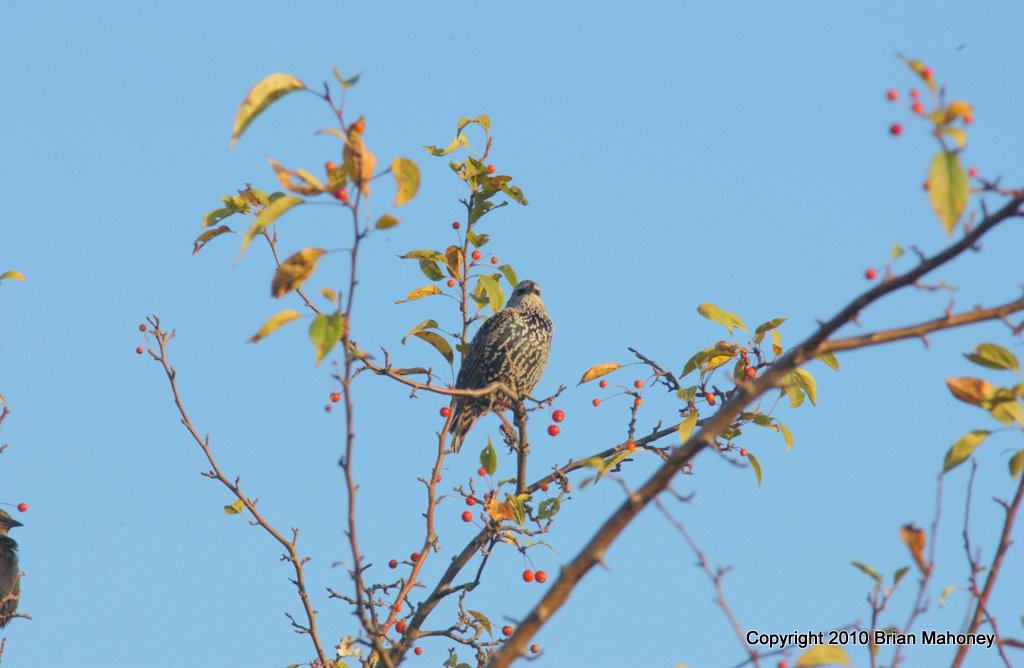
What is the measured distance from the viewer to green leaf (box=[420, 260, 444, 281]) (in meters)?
5.59

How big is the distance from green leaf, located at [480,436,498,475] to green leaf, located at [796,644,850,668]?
346 cm

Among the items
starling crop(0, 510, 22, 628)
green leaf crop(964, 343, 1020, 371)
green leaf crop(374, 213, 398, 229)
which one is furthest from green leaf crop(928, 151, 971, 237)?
starling crop(0, 510, 22, 628)

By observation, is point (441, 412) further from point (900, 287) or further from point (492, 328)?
point (900, 287)

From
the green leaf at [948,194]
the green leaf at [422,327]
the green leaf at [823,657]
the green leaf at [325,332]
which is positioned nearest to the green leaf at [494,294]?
the green leaf at [422,327]

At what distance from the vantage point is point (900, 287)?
1784 millimetres

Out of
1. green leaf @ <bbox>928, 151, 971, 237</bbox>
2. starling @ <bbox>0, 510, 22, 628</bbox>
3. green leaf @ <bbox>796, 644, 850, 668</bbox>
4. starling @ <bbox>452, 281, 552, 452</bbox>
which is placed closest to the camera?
green leaf @ <bbox>928, 151, 971, 237</bbox>

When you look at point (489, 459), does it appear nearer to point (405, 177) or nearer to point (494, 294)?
point (494, 294)

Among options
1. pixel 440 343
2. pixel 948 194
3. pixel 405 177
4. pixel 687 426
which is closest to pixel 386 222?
pixel 405 177

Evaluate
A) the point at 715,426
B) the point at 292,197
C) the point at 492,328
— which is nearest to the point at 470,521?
the point at 492,328

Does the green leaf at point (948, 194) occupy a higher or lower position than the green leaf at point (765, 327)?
lower

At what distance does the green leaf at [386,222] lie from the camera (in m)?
2.15

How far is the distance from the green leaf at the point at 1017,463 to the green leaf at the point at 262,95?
6.05ft

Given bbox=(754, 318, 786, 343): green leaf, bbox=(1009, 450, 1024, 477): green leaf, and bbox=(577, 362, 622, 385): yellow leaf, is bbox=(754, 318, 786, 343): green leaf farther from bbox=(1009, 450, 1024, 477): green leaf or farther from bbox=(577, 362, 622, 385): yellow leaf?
A: bbox=(1009, 450, 1024, 477): green leaf

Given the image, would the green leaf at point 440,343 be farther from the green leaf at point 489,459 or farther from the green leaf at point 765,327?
the green leaf at point 765,327
